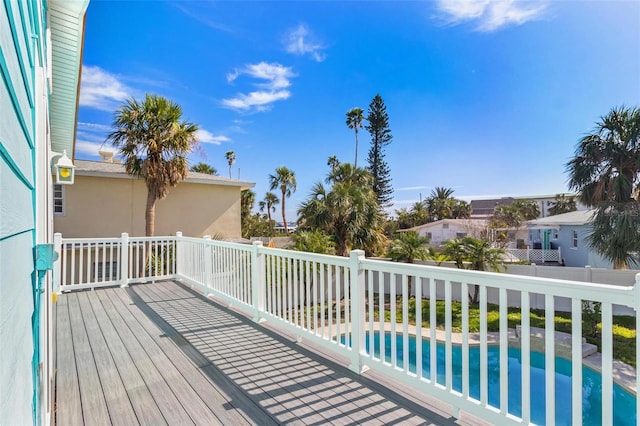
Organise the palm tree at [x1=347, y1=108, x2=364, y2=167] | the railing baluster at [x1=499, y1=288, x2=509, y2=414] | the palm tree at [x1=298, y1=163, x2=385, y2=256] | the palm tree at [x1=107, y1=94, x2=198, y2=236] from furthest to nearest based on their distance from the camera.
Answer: the palm tree at [x1=347, y1=108, x2=364, y2=167], the palm tree at [x1=298, y1=163, x2=385, y2=256], the palm tree at [x1=107, y1=94, x2=198, y2=236], the railing baluster at [x1=499, y1=288, x2=509, y2=414]

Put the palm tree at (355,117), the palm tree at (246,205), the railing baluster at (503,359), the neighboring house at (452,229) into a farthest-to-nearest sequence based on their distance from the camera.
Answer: the palm tree at (355,117)
the neighboring house at (452,229)
the palm tree at (246,205)
the railing baluster at (503,359)

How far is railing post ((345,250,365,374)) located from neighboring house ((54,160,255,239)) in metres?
10.8

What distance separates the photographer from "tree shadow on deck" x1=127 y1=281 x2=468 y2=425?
228cm

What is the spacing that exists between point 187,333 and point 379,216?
9019 millimetres

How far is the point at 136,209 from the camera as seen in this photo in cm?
1157

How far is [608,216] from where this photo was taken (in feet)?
30.7

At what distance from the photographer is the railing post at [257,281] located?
4184mm

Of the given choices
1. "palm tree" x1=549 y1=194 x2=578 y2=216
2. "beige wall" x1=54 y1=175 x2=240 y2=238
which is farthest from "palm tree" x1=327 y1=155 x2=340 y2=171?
"palm tree" x1=549 y1=194 x2=578 y2=216

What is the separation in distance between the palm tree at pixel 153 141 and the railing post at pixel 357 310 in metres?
9.20

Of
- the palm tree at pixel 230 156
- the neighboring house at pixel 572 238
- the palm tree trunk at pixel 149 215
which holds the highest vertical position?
the palm tree at pixel 230 156

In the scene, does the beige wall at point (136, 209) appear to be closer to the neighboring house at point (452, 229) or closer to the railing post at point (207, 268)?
the railing post at point (207, 268)

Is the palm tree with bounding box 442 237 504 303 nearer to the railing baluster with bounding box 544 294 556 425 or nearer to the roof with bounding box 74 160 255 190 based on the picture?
the roof with bounding box 74 160 255 190

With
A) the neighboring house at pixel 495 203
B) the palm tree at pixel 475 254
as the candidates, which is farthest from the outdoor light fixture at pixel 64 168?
the neighboring house at pixel 495 203

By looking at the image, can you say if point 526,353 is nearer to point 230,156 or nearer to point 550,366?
point 550,366
